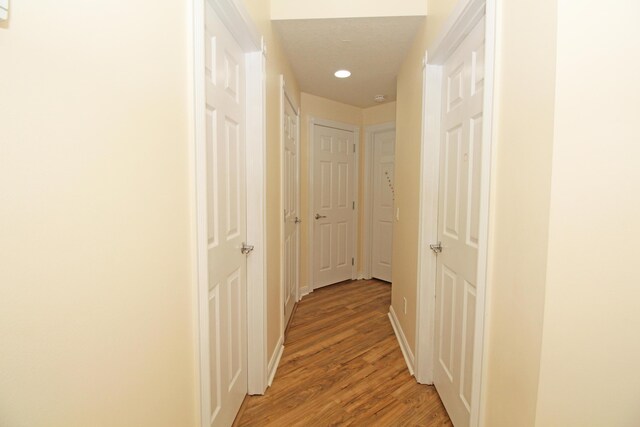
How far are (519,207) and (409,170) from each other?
149cm

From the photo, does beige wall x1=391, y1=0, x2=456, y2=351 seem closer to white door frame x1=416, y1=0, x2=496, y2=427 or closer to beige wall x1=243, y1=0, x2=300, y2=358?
white door frame x1=416, y1=0, x2=496, y2=427

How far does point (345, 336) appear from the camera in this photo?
284 centimetres

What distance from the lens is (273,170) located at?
222cm

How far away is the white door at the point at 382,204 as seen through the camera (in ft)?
14.4

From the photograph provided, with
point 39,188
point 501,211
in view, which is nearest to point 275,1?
point 501,211

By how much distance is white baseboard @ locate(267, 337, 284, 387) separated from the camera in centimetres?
215

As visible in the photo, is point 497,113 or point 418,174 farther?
point 418,174

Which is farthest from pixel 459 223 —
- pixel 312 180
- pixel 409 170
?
pixel 312 180

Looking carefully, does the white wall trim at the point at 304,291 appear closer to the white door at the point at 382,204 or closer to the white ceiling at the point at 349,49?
the white door at the point at 382,204

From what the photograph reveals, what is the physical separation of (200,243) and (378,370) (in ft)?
5.61

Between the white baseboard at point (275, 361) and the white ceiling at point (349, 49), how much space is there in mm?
2295

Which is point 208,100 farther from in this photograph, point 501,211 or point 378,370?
point 378,370

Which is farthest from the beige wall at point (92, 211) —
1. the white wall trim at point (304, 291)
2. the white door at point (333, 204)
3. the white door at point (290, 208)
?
the white door at point (333, 204)

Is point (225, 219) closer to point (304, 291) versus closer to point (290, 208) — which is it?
point (290, 208)
